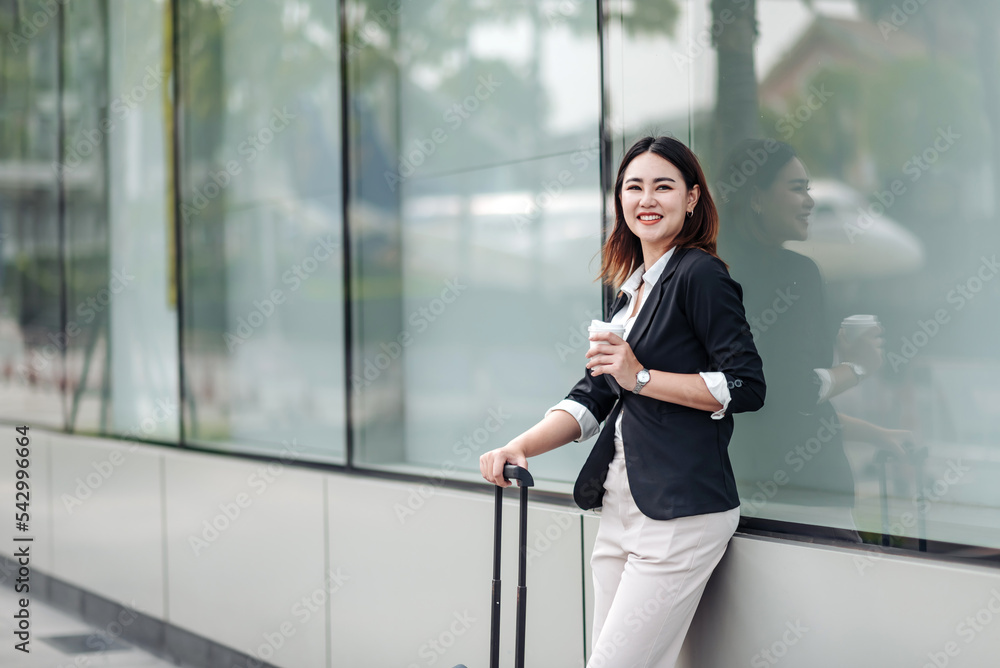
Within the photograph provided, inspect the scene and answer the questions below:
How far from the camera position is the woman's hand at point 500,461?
2.13 meters

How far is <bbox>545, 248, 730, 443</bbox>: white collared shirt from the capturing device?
1.89m

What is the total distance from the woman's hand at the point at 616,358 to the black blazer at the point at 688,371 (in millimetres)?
99

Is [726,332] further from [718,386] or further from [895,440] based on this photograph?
[895,440]

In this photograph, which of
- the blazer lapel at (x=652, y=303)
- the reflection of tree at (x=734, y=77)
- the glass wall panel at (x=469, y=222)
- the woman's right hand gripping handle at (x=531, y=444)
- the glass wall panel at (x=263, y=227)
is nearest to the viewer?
the blazer lapel at (x=652, y=303)

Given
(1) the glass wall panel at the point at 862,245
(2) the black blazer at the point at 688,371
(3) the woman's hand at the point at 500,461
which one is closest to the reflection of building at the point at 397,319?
(1) the glass wall panel at the point at 862,245

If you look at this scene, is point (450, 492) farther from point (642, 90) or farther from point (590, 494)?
point (642, 90)

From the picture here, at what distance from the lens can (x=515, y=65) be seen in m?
3.36

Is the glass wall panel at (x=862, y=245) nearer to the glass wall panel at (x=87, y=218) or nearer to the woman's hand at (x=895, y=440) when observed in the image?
the woman's hand at (x=895, y=440)

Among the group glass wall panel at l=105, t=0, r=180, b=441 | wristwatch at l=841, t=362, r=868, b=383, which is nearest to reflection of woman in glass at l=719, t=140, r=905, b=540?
wristwatch at l=841, t=362, r=868, b=383

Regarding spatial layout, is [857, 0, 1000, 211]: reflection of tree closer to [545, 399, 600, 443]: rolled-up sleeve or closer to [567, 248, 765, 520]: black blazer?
[567, 248, 765, 520]: black blazer

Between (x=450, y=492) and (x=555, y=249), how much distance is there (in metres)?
0.99

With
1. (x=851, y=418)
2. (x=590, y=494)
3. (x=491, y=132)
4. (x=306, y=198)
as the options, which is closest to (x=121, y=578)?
(x=306, y=198)

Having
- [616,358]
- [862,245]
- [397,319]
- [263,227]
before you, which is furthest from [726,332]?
[263,227]

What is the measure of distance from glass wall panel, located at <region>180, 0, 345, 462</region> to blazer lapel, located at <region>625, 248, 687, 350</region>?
7.15 ft
